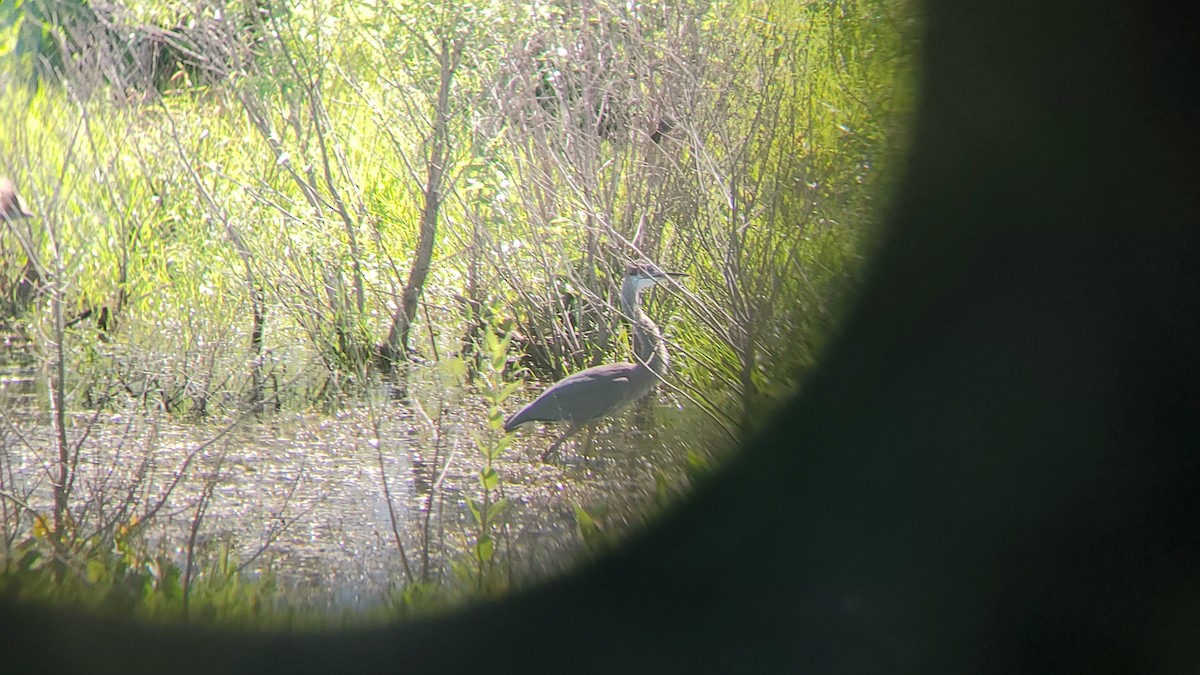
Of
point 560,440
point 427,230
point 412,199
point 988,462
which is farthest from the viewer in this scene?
point 412,199

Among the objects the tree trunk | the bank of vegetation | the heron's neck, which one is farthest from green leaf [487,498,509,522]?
the tree trunk

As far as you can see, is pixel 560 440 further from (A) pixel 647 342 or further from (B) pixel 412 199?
(B) pixel 412 199

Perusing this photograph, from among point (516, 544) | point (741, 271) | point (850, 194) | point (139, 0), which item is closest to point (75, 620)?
point (516, 544)

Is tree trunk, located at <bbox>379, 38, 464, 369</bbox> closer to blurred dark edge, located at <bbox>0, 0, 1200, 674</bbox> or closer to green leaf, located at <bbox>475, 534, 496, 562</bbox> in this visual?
green leaf, located at <bbox>475, 534, 496, 562</bbox>

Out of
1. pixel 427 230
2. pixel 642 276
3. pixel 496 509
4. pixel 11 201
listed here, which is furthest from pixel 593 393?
pixel 11 201

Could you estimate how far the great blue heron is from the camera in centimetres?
399

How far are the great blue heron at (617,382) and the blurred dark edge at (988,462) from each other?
1.12 meters

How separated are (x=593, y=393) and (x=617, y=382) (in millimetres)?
106

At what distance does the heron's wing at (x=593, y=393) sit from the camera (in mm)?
3982

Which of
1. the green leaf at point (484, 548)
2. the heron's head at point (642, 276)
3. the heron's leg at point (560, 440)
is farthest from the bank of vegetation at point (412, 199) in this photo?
the heron's leg at point (560, 440)

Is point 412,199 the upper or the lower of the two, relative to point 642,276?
lower

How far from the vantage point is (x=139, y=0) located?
480 centimetres

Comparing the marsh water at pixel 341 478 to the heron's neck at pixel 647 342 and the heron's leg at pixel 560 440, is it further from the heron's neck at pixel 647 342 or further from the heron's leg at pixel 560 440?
the heron's neck at pixel 647 342

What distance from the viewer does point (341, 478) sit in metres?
4.33
